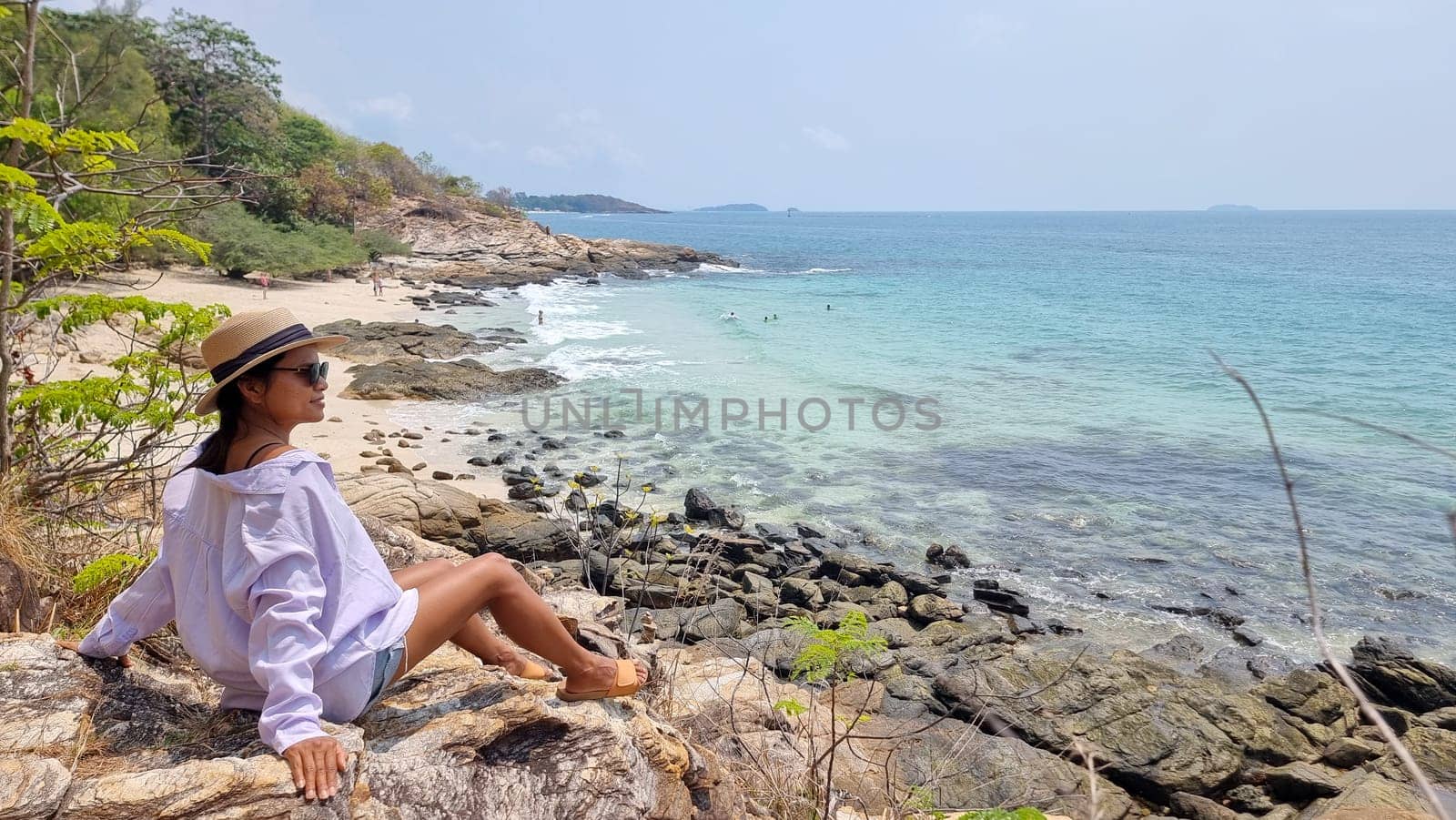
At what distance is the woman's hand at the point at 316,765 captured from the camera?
226 cm

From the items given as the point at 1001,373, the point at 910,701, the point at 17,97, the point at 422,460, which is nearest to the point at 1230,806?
the point at 910,701

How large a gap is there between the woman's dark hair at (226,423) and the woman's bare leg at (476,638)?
2.24ft

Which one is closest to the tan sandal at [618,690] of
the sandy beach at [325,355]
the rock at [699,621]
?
the sandy beach at [325,355]

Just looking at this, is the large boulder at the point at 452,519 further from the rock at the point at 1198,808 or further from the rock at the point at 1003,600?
the rock at the point at 1198,808

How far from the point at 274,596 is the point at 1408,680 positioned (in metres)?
8.94

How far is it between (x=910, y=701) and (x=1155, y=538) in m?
6.14

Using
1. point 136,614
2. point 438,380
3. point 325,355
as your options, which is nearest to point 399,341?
point 325,355

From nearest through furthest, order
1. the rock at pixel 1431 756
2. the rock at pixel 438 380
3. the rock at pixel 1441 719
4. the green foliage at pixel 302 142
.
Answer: the rock at pixel 1431 756
the rock at pixel 1441 719
the rock at pixel 438 380
the green foliage at pixel 302 142

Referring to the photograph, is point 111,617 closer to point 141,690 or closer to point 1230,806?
point 141,690

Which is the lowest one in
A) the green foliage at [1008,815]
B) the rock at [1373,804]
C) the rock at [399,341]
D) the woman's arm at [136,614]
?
the rock at [1373,804]

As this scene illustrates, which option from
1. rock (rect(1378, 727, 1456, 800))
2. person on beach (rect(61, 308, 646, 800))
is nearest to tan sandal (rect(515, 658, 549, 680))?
person on beach (rect(61, 308, 646, 800))

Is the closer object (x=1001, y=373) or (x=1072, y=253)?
(x=1001, y=373)

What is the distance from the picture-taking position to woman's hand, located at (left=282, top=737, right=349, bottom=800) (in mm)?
2256

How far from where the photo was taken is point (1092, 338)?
29.8m
